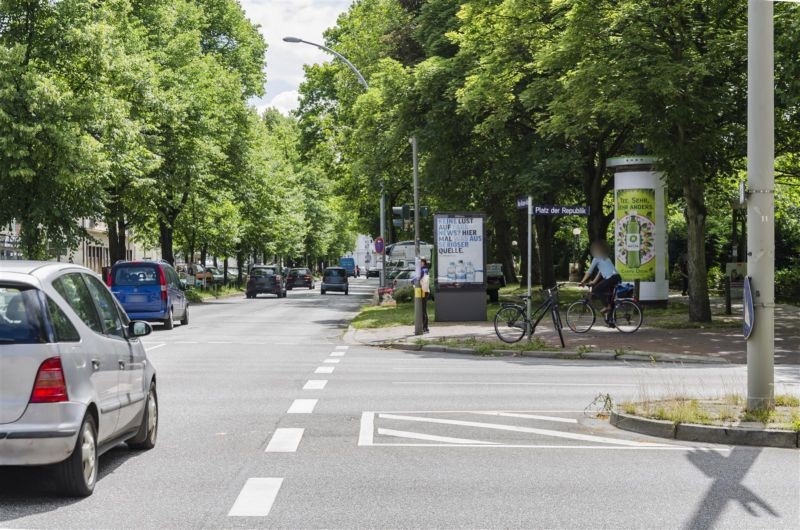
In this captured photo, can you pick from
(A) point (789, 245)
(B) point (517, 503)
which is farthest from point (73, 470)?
(A) point (789, 245)

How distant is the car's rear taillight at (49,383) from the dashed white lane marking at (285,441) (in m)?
2.33

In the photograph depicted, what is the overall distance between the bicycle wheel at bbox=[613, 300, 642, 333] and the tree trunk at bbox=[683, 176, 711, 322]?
2786 mm

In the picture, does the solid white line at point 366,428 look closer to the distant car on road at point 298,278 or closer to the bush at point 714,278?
the bush at point 714,278

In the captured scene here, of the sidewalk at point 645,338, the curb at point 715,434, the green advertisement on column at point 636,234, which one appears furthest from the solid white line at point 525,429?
the green advertisement on column at point 636,234

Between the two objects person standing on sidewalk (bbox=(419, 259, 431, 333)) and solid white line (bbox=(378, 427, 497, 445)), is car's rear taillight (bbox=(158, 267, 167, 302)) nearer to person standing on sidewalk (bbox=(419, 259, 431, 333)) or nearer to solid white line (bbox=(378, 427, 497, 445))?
person standing on sidewalk (bbox=(419, 259, 431, 333))

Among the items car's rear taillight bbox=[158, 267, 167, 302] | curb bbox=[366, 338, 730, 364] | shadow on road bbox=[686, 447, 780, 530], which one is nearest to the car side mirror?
shadow on road bbox=[686, 447, 780, 530]

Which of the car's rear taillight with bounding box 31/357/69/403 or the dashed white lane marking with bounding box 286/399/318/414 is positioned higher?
the car's rear taillight with bounding box 31/357/69/403

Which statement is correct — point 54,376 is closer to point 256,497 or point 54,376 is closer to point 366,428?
point 256,497

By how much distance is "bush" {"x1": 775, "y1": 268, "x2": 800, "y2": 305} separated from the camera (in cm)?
3406

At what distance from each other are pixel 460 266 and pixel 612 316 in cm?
507

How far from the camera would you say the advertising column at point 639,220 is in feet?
91.0

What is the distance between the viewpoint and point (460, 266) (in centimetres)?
2591

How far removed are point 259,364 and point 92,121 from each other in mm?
17538

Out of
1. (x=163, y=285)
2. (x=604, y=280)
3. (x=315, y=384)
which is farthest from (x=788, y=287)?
(x=315, y=384)
